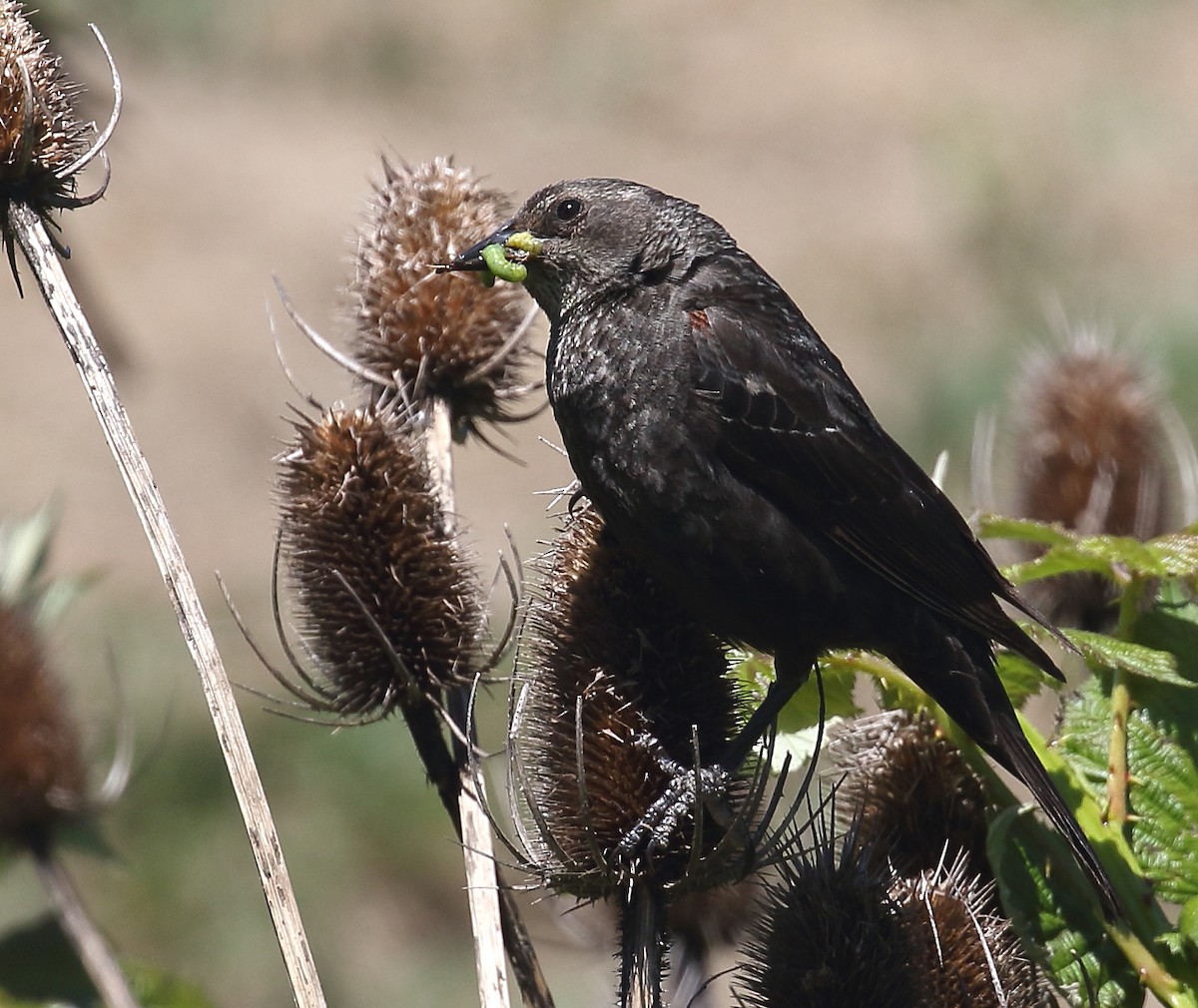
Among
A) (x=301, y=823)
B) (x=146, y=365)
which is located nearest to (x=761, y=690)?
(x=301, y=823)

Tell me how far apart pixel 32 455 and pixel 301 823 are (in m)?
5.22

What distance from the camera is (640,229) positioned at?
11.7 ft

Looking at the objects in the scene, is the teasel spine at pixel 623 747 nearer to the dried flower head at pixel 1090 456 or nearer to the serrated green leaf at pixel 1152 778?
the serrated green leaf at pixel 1152 778

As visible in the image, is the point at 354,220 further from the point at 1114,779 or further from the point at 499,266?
the point at 1114,779

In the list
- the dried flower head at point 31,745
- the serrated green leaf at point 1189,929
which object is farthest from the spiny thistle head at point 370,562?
the serrated green leaf at point 1189,929

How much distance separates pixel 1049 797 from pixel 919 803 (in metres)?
0.21

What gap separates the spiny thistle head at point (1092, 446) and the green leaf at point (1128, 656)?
181 cm

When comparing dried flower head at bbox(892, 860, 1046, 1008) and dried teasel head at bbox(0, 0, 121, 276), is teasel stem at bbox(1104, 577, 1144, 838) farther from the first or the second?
dried teasel head at bbox(0, 0, 121, 276)

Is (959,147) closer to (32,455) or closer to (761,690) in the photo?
(32,455)

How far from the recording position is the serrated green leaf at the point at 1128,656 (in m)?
2.66

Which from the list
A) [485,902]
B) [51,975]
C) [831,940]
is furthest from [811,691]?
[51,975]

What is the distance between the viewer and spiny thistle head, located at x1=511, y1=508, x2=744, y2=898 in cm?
257

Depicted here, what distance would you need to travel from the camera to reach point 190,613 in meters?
2.23

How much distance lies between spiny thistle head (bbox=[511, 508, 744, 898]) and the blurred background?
526cm
